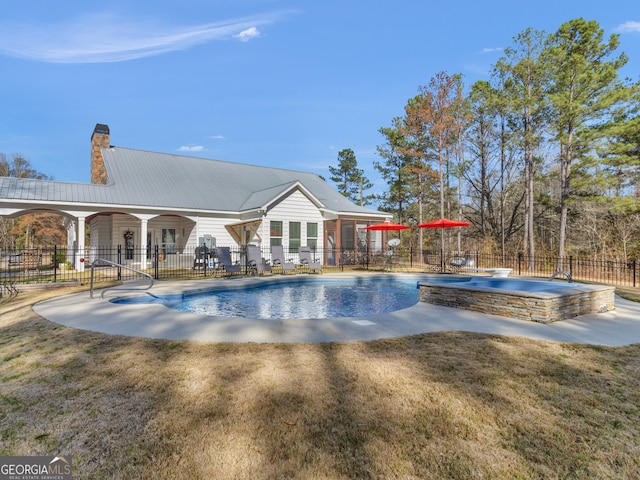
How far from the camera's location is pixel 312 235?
20.0 metres

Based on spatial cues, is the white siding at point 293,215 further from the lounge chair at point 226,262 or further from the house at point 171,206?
the lounge chair at point 226,262

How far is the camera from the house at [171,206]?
52.4 feet

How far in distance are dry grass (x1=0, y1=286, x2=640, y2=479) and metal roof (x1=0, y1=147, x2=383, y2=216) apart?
14.5m

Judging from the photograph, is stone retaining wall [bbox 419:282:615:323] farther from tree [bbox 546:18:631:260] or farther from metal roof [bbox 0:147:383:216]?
tree [bbox 546:18:631:260]

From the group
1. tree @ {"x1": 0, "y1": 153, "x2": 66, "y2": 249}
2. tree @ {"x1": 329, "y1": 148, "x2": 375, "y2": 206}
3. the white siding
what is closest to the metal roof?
the white siding

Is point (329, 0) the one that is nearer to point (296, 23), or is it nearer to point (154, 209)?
point (296, 23)

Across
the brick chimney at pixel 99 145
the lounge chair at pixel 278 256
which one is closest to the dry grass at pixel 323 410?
the lounge chair at pixel 278 256

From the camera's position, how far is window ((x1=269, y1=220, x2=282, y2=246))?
60.5 ft

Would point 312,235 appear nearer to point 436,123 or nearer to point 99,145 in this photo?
point 436,123

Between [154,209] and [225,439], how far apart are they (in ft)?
57.4

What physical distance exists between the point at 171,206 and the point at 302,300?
11.9 m

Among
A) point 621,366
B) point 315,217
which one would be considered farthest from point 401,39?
point 621,366

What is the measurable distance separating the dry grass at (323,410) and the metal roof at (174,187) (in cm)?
1446

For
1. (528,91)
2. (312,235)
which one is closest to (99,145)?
(312,235)
